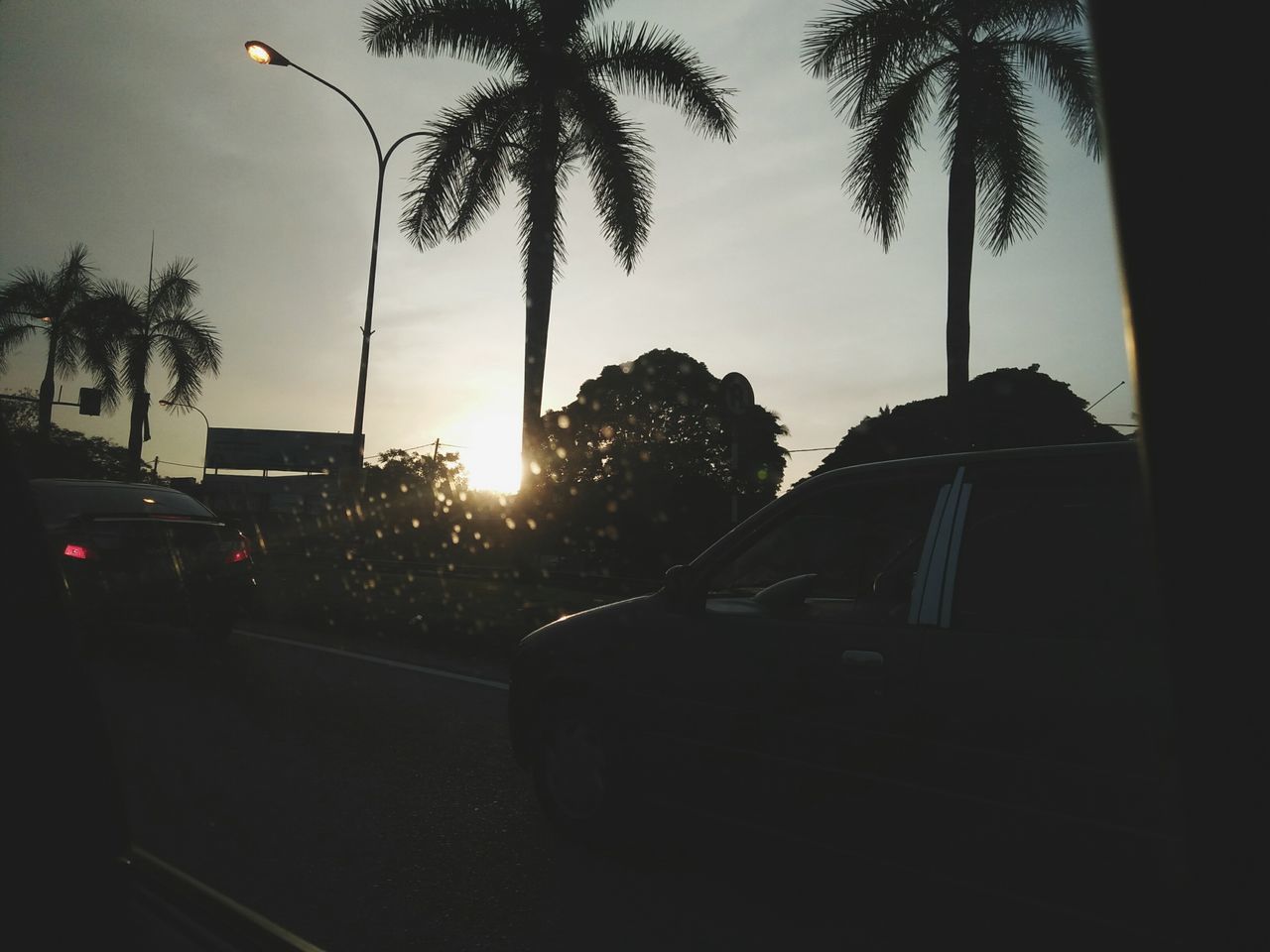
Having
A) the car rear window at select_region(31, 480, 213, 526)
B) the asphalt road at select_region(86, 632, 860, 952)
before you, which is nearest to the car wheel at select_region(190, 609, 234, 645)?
the car rear window at select_region(31, 480, 213, 526)

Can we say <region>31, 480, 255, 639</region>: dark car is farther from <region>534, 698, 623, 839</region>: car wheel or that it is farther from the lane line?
<region>534, 698, 623, 839</region>: car wheel

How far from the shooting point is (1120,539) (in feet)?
8.67

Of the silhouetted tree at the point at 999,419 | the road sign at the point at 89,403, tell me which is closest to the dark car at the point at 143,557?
the silhouetted tree at the point at 999,419

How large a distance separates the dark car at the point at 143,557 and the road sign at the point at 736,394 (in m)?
5.60

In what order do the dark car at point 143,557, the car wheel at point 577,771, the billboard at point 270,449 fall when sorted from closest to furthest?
the car wheel at point 577,771
the dark car at point 143,557
the billboard at point 270,449

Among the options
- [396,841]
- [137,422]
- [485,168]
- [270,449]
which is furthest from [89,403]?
[270,449]

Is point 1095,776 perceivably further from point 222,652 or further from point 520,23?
point 520,23

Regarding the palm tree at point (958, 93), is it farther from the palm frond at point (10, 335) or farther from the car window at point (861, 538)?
the palm frond at point (10, 335)

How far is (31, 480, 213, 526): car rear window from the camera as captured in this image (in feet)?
28.6

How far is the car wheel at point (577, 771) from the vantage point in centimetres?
400

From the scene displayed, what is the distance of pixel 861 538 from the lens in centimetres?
397

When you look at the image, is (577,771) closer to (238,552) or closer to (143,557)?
(143,557)

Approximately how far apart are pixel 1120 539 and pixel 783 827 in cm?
152

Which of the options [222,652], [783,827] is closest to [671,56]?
[222,652]
